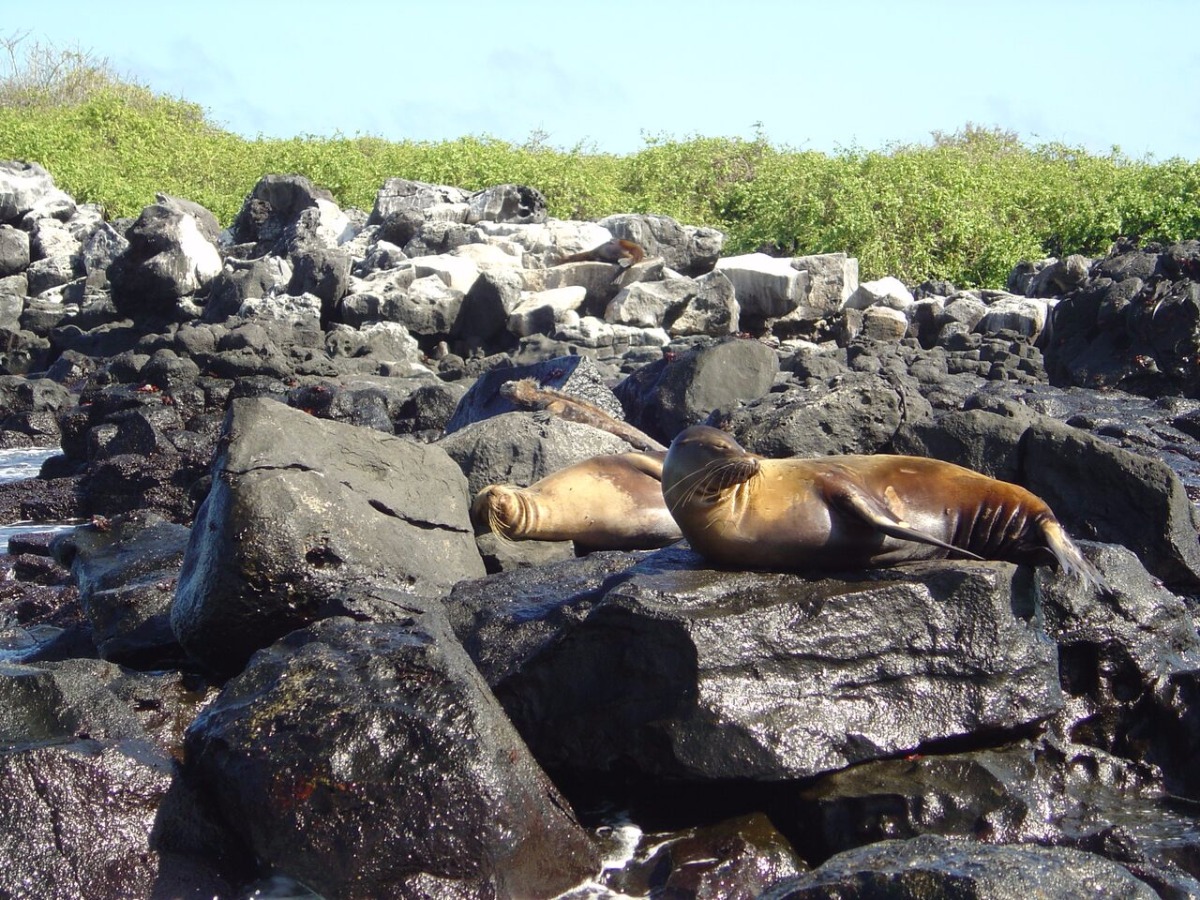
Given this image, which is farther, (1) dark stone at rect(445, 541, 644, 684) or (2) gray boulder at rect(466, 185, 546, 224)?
(2) gray boulder at rect(466, 185, 546, 224)

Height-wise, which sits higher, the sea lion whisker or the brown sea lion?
the sea lion whisker

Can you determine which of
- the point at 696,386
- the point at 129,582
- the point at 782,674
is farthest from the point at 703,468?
the point at 696,386

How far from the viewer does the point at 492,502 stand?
821cm

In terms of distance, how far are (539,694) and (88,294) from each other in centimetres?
2423

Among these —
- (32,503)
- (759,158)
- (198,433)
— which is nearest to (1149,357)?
(198,433)

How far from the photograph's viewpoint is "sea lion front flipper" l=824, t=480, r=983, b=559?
5281 mm

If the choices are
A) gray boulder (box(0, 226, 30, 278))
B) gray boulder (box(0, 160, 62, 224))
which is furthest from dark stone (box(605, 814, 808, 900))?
gray boulder (box(0, 160, 62, 224))

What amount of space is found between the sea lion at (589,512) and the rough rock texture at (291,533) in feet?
2.87

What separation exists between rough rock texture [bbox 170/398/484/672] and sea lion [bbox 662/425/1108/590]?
1.74m

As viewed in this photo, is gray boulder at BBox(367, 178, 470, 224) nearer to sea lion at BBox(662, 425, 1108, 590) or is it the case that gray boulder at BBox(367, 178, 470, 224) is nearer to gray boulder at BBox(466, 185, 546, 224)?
gray boulder at BBox(466, 185, 546, 224)

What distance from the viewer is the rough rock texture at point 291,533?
634 centimetres

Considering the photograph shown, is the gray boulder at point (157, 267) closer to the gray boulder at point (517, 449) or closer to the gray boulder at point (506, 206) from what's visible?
the gray boulder at point (506, 206)

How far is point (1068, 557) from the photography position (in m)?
5.59

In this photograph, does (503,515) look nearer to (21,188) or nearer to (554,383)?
(554,383)
